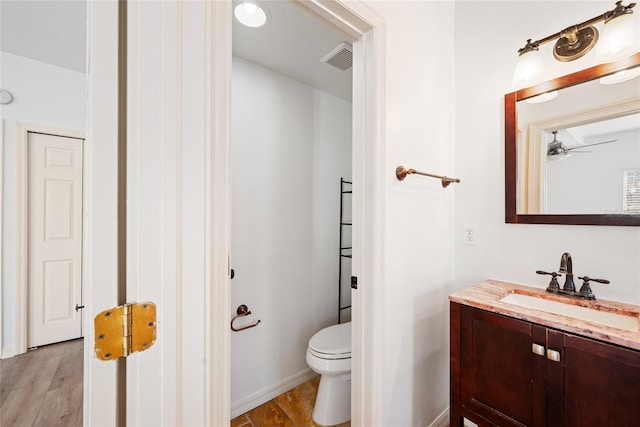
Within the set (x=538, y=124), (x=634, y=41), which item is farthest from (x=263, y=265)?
(x=634, y=41)

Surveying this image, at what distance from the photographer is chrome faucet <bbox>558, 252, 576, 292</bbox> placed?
4.11ft

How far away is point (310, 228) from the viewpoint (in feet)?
7.25

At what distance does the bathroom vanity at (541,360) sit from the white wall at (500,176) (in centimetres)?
16

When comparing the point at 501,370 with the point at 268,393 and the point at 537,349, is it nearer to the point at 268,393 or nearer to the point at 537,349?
the point at 537,349

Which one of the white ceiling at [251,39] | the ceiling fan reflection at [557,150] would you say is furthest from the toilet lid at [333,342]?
the white ceiling at [251,39]

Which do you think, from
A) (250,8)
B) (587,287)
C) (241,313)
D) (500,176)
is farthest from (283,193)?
(587,287)

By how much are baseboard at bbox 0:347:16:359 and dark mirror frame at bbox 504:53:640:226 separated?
190cm

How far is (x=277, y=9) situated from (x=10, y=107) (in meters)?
1.32

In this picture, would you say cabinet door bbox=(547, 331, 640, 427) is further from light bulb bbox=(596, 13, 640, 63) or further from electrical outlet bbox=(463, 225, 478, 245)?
light bulb bbox=(596, 13, 640, 63)

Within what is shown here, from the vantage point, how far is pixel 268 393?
1911mm

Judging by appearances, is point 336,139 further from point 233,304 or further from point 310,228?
point 233,304

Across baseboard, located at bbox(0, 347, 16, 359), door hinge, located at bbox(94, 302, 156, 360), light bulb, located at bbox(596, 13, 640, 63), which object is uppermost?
light bulb, located at bbox(596, 13, 640, 63)

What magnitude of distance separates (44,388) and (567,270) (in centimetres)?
184

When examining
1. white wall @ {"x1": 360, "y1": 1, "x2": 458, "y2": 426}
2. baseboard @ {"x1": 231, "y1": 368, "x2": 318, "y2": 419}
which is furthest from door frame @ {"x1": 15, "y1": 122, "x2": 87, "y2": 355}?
baseboard @ {"x1": 231, "y1": 368, "x2": 318, "y2": 419}
